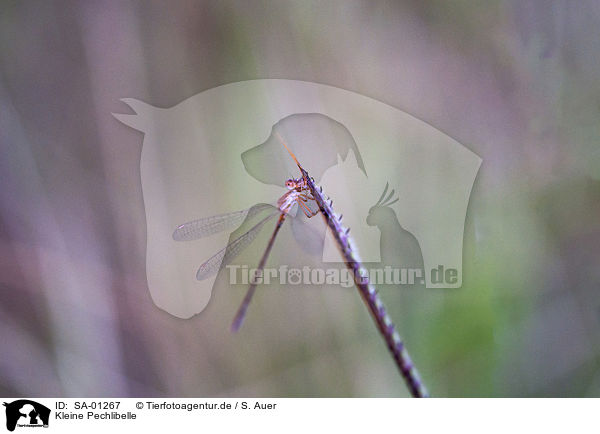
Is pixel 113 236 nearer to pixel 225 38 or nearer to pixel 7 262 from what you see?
pixel 7 262

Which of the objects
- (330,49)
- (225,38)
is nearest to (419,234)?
(330,49)

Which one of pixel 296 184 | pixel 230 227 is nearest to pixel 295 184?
pixel 296 184
